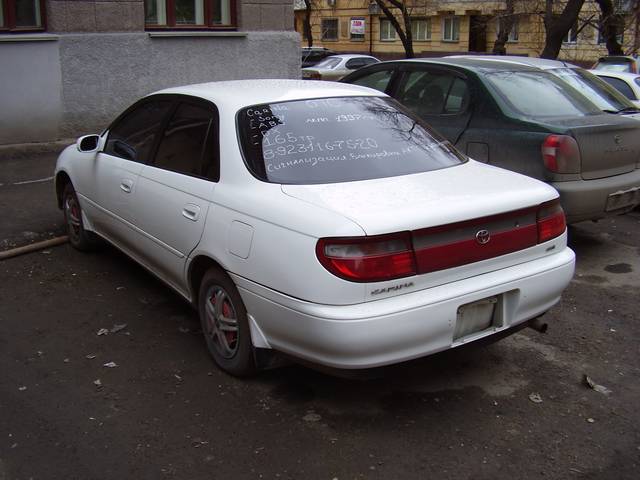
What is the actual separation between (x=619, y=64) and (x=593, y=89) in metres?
8.12

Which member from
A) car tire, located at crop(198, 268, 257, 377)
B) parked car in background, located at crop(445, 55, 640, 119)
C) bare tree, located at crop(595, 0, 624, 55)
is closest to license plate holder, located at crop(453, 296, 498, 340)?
car tire, located at crop(198, 268, 257, 377)

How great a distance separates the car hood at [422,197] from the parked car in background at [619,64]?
38.5 feet

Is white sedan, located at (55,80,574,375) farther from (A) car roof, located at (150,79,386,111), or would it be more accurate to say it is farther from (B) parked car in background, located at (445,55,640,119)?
(B) parked car in background, located at (445,55,640,119)

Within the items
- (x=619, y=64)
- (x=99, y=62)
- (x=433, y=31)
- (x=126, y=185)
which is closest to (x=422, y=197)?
(x=126, y=185)

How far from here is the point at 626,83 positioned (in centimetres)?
1002

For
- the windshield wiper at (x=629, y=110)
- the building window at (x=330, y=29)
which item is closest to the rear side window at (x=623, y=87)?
the windshield wiper at (x=629, y=110)

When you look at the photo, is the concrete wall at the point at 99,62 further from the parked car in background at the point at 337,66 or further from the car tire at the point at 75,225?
the parked car in background at the point at 337,66

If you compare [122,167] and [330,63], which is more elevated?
[330,63]

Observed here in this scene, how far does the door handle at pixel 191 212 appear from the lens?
423 cm

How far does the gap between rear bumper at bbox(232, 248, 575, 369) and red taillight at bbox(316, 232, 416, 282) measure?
134 mm

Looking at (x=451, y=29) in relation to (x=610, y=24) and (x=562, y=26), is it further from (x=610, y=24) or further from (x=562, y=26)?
(x=562, y=26)

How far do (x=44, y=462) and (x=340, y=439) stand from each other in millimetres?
1395

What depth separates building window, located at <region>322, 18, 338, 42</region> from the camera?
5172 centimetres

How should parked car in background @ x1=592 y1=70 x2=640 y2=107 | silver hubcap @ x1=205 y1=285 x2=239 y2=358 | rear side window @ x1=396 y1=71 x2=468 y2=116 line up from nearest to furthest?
silver hubcap @ x1=205 y1=285 x2=239 y2=358 < rear side window @ x1=396 y1=71 x2=468 y2=116 < parked car in background @ x1=592 y1=70 x2=640 y2=107
